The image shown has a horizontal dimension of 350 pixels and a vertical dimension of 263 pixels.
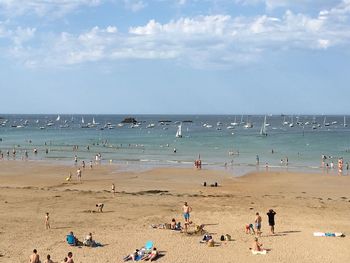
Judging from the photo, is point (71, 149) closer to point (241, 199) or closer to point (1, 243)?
point (241, 199)

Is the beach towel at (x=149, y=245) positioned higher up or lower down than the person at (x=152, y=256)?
higher up

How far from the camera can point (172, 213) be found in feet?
90.4

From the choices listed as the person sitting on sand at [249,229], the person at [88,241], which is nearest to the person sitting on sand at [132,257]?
the person at [88,241]

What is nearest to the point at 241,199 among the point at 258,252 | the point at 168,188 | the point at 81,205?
the point at 168,188

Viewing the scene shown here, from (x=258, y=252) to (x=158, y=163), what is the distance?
37478 millimetres

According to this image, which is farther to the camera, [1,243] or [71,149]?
[71,149]

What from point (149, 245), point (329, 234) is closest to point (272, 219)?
point (329, 234)

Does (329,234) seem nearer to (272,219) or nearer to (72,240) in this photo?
(272,219)

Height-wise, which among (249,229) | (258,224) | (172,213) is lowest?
(172,213)

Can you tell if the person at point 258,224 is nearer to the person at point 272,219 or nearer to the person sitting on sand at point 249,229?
the person sitting on sand at point 249,229

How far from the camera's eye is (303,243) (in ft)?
69.1

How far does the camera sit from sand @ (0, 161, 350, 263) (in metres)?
19.9

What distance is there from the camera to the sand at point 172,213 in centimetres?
1991

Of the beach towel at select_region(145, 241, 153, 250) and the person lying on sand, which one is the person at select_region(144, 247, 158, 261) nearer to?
the person lying on sand
